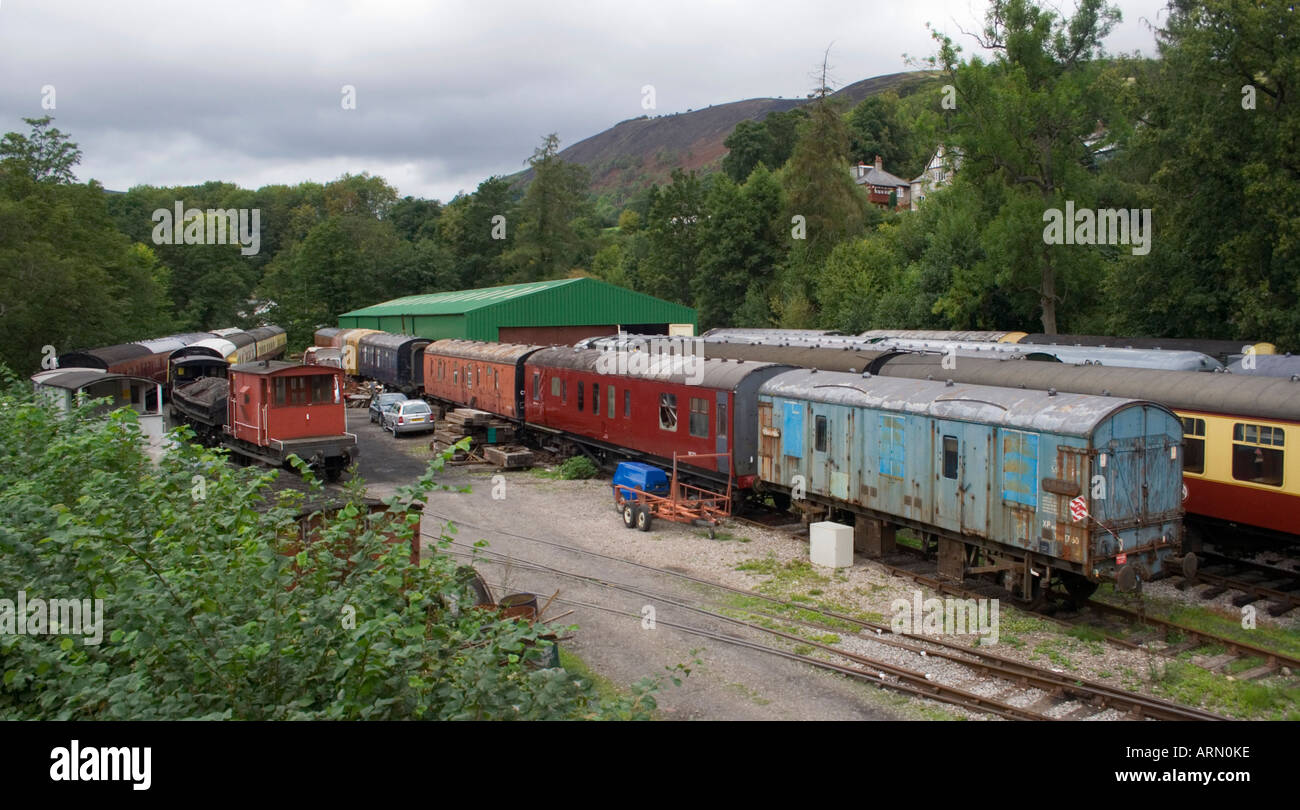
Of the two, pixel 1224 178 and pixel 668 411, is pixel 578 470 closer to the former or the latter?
pixel 668 411

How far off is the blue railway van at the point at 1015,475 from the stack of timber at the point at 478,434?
532 inches

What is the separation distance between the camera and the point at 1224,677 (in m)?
11.1

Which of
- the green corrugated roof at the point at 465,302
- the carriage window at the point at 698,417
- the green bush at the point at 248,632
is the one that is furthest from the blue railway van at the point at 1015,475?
the green corrugated roof at the point at 465,302

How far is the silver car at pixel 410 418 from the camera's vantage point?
3291 cm

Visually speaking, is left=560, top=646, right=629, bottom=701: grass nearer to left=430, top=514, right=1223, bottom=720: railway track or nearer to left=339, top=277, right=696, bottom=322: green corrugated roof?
left=430, top=514, right=1223, bottom=720: railway track

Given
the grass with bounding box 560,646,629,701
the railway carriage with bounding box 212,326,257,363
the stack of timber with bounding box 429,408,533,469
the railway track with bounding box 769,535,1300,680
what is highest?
the railway carriage with bounding box 212,326,257,363

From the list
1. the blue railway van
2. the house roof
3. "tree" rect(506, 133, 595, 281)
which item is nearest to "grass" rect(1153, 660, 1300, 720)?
the blue railway van

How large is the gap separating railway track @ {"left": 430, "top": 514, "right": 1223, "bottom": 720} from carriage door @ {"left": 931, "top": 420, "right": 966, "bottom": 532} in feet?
8.50

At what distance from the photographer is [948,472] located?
575 inches

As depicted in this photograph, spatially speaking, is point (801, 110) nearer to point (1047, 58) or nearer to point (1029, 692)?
point (1047, 58)

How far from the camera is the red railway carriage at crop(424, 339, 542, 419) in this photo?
29.3 m

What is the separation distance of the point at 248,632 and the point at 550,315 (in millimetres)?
38615

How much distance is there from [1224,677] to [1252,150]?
22392 millimetres

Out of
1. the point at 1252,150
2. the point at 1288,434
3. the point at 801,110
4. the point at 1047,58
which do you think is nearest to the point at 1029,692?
the point at 1288,434
